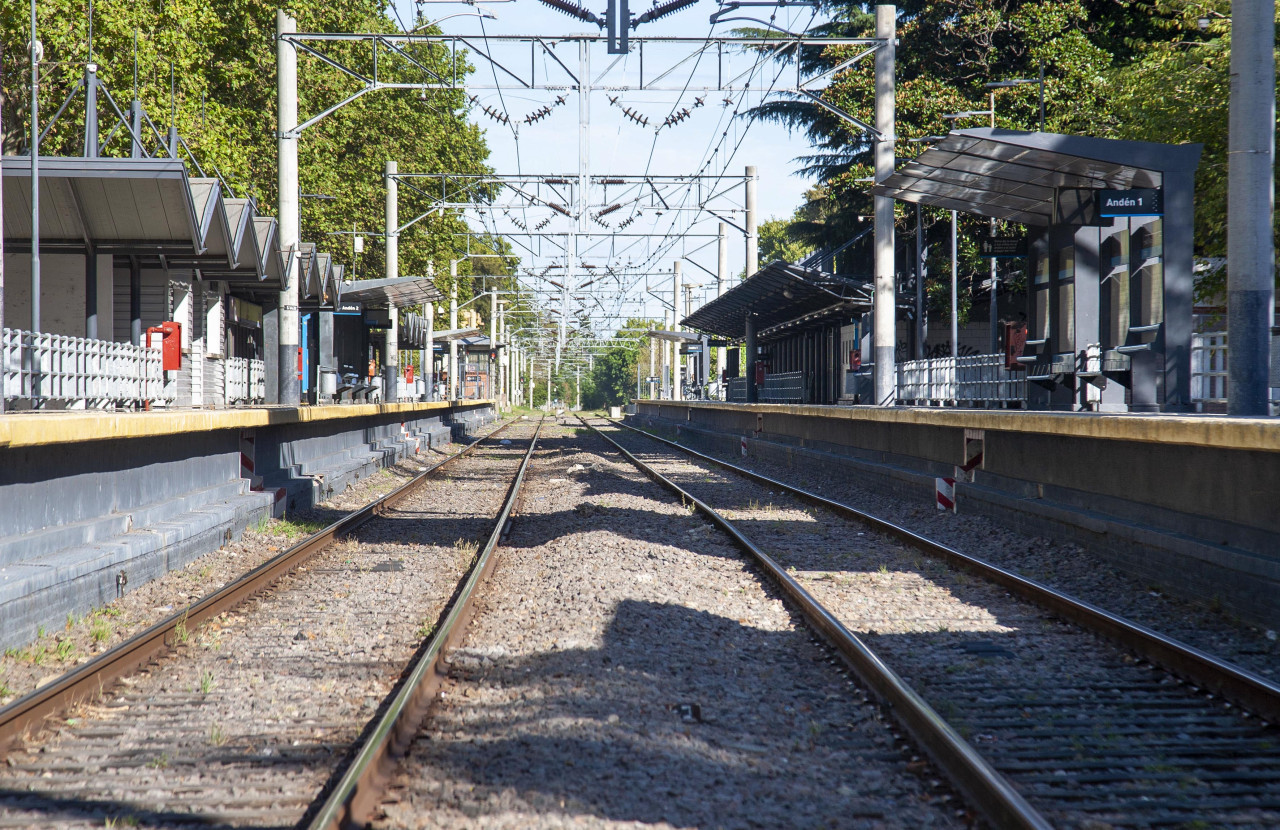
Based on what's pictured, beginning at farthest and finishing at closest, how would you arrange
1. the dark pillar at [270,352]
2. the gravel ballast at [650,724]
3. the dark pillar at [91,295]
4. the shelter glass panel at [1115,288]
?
the dark pillar at [270,352] → the dark pillar at [91,295] → the shelter glass panel at [1115,288] → the gravel ballast at [650,724]

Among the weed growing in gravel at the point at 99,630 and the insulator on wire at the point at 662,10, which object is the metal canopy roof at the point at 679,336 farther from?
the weed growing in gravel at the point at 99,630

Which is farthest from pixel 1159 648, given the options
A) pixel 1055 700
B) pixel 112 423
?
pixel 112 423

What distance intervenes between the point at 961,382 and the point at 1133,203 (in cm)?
881

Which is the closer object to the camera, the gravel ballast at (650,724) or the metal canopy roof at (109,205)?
the gravel ballast at (650,724)

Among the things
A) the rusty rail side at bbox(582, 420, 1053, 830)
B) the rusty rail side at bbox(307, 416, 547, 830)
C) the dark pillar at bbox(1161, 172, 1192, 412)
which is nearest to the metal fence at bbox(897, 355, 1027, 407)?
the dark pillar at bbox(1161, 172, 1192, 412)

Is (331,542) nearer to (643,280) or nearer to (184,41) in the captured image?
(184,41)

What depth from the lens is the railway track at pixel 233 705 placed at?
4645 millimetres

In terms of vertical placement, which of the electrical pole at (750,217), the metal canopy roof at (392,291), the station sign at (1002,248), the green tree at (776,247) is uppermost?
the green tree at (776,247)

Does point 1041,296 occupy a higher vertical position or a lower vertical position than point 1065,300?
higher

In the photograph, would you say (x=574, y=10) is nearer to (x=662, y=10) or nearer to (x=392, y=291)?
(x=662, y=10)

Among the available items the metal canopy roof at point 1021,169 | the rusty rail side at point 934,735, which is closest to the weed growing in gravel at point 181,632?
the rusty rail side at point 934,735

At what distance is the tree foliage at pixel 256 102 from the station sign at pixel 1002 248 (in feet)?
50.2

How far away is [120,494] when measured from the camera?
1004cm

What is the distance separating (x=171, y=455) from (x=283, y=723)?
663 cm
